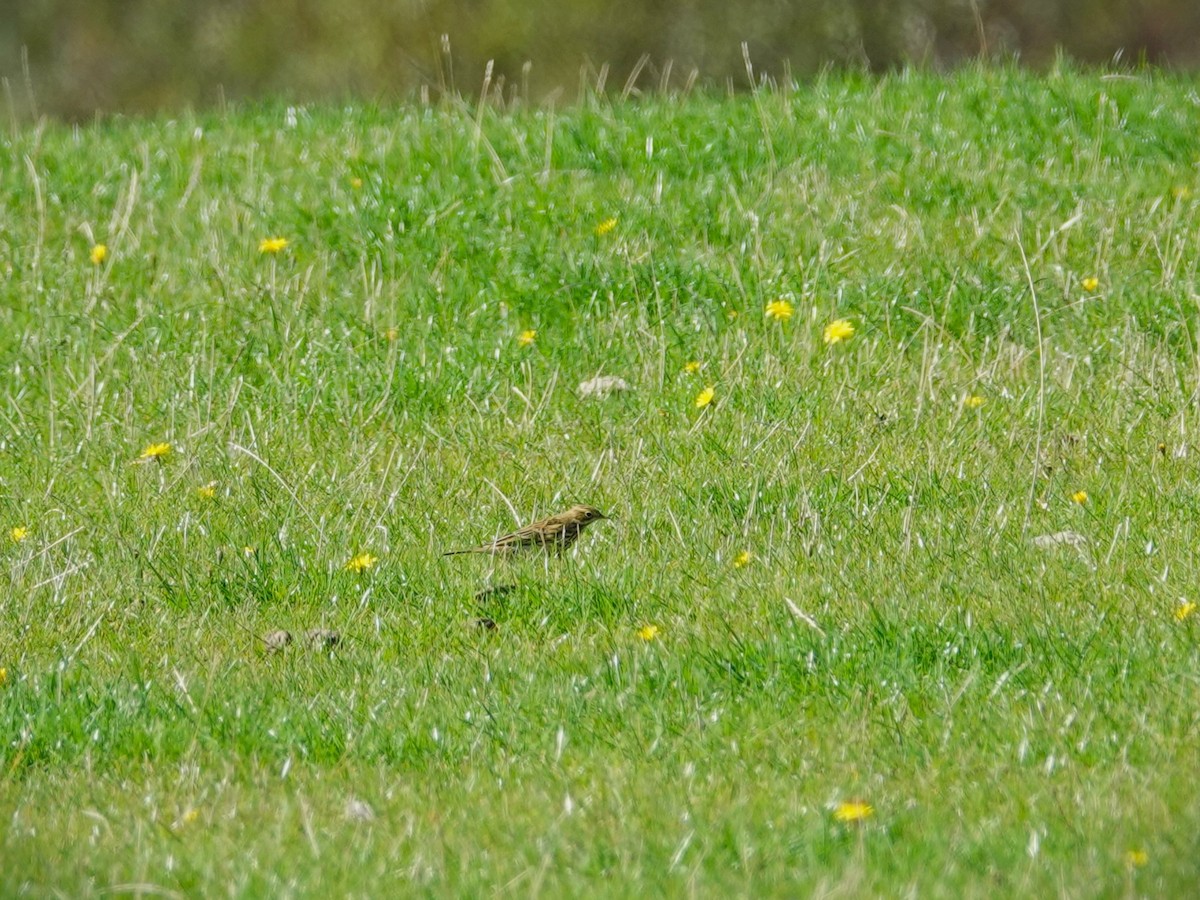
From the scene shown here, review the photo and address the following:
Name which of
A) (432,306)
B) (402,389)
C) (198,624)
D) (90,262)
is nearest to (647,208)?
(432,306)

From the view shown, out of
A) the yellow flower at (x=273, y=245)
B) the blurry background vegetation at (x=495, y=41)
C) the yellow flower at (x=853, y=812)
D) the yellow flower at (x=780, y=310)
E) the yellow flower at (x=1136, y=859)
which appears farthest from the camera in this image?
the blurry background vegetation at (x=495, y=41)

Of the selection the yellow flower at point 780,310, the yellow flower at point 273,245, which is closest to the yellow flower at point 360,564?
the yellow flower at point 780,310

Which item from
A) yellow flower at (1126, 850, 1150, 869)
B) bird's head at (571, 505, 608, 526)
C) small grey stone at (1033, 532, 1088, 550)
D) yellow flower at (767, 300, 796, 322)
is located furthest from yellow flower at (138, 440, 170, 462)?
yellow flower at (1126, 850, 1150, 869)

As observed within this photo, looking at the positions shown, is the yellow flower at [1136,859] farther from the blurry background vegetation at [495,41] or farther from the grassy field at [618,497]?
the blurry background vegetation at [495,41]

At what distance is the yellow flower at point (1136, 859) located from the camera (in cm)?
279

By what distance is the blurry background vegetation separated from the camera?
35.5 ft

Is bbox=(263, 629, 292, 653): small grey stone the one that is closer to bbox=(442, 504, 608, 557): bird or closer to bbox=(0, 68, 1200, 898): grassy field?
bbox=(0, 68, 1200, 898): grassy field

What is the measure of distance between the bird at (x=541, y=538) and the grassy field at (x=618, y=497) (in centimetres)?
8

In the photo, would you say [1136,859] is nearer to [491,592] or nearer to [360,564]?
[491,592]

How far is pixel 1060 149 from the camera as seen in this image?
26.9 ft

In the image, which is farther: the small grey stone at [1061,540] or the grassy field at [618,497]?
the small grey stone at [1061,540]

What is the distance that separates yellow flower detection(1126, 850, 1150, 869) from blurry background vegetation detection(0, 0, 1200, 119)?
Answer: 8056 millimetres

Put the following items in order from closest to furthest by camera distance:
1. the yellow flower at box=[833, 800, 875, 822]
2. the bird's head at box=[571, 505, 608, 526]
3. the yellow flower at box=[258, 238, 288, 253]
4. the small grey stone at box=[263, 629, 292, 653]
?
the yellow flower at box=[833, 800, 875, 822] → the small grey stone at box=[263, 629, 292, 653] → the bird's head at box=[571, 505, 608, 526] → the yellow flower at box=[258, 238, 288, 253]

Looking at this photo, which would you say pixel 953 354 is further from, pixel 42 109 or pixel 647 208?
pixel 42 109
